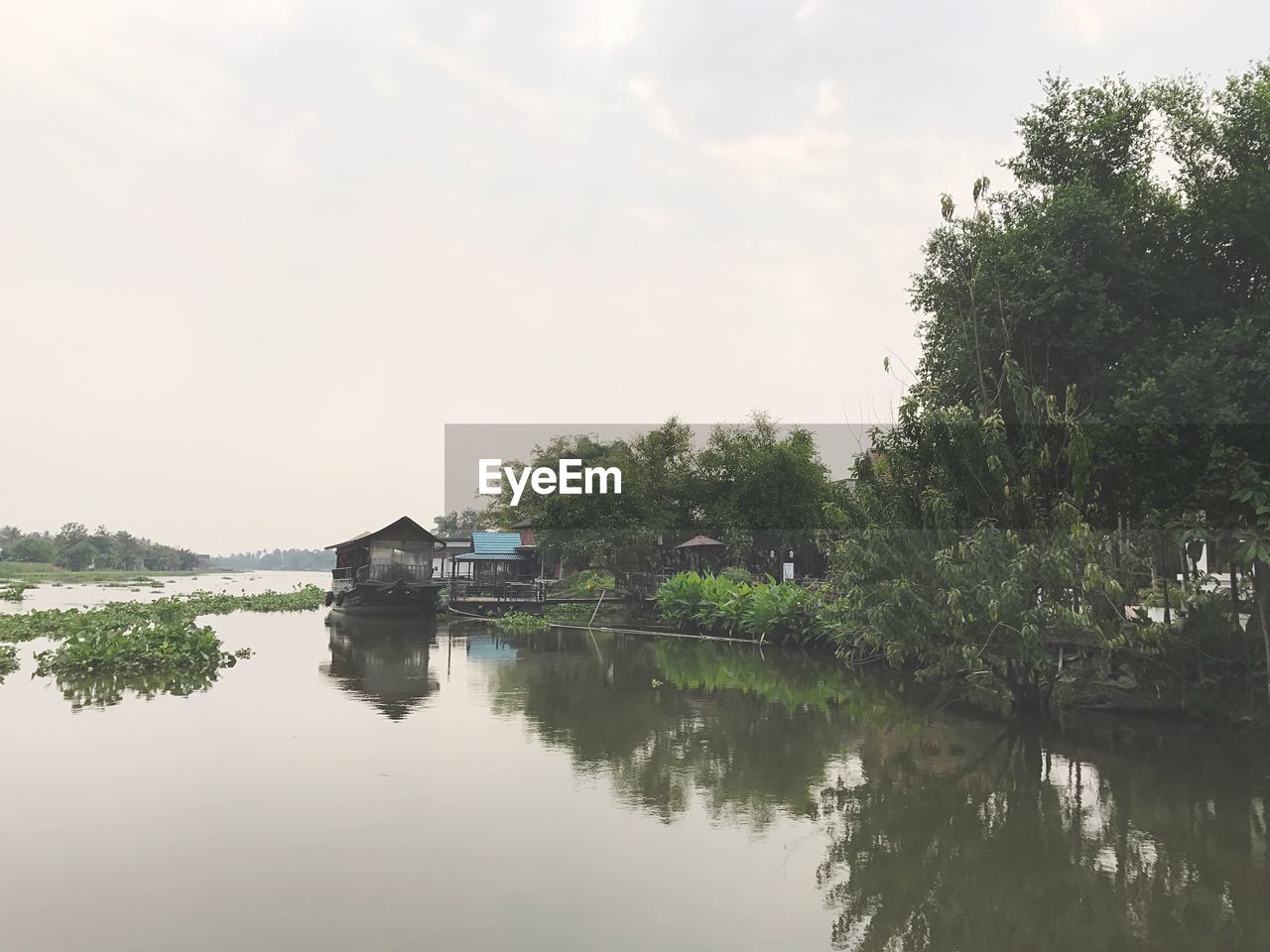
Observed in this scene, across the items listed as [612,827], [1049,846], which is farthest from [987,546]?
[612,827]

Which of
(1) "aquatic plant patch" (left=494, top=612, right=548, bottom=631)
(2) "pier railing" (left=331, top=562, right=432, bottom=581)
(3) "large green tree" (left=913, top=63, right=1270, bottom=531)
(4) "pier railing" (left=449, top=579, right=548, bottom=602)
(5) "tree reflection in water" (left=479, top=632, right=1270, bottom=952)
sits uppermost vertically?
(3) "large green tree" (left=913, top=63, right=1270, bottom=531)

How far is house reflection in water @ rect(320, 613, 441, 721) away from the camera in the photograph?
16.9 meters

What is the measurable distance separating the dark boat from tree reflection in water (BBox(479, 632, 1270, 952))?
870 inches

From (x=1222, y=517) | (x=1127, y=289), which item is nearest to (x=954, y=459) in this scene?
(x=1222, y=517)

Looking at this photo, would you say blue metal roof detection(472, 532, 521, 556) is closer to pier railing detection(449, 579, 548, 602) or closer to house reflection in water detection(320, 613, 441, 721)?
pier railing detection(449, 579, 548, 602)

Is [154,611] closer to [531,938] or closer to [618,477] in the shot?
[618,477]

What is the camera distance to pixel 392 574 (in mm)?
40188

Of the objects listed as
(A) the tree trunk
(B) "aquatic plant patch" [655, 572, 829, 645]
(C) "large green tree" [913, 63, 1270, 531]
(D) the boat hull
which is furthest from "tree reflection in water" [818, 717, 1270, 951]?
(D) the boat hull

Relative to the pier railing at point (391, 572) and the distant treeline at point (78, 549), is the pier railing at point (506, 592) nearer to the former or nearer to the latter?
the pier railing at point (391, 572)

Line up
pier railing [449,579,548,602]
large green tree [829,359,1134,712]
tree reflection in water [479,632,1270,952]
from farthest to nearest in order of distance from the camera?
pier railing [449,579,548,602]
large green tree [829,359,1134,712]
tree reflection in water [479,632,1270,952]

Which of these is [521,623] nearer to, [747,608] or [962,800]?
[747,608]

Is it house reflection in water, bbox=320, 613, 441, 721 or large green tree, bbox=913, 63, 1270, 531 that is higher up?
large green tree, bbox=913, 63, 1270, 531

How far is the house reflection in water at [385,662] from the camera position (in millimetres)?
16947

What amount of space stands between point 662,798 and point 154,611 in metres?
29.8
